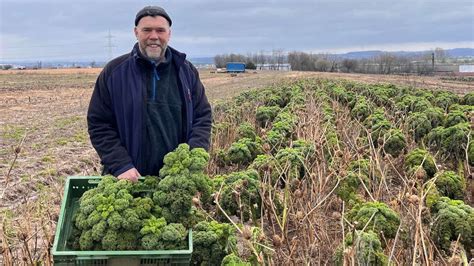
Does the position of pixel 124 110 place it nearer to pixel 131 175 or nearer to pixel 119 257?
pixel 131 175

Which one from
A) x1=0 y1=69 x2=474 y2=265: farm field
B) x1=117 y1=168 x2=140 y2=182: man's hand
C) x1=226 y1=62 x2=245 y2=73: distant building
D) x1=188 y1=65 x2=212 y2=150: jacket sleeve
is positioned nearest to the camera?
x1=117 y1=168 x2=140 y2=182: man's hand

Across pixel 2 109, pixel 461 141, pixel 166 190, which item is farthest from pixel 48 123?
pixel 166 190

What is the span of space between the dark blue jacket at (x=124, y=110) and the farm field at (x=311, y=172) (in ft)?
1.89

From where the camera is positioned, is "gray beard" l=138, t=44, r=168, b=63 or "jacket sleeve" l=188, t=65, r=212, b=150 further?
"jacket sleeve" l=188, t=65, r=212, b=150

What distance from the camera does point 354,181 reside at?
4.87m

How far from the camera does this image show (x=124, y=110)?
3711mm

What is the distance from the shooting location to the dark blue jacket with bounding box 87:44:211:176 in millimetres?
3672

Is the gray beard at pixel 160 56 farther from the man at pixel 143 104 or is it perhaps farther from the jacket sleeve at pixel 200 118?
the jacket sleeve at pixel 200 118

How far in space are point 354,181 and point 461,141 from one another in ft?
9.65

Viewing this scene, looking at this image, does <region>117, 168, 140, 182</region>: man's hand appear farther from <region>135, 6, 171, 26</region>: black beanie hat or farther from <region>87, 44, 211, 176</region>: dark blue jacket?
<region>135, 6, 171, 26</region>: black beanie hat

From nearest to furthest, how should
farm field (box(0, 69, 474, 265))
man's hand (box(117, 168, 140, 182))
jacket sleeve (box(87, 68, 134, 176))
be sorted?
man's hand (box(117, 168, 140, 182)), farm field (box(0, 69, 474, 265)), jacket sleeve (box(87, 68, 134, 176))

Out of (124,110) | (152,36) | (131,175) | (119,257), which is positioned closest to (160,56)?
(152,36)

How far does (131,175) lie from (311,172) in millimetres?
2446

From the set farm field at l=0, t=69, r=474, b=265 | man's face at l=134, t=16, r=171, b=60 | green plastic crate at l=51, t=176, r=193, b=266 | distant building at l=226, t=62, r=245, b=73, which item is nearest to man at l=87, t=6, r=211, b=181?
man's face at l=134, t=16, r=171, b=60
